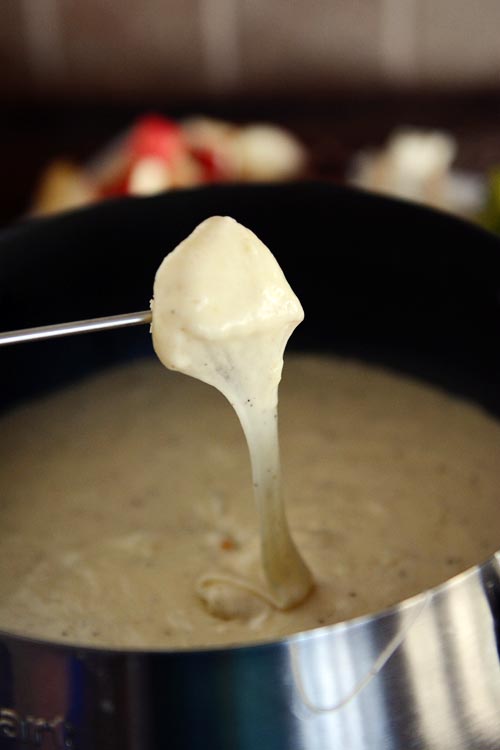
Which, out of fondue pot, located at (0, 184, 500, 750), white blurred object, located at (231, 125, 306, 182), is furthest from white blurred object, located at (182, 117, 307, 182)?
fondue pot, located at (0, 184, 500, 750)

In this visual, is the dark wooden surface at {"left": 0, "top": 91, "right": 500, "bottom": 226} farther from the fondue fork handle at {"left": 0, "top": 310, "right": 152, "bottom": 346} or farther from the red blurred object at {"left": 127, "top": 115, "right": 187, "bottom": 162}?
the fondue fork handle at {"left": 0, "top": 310, "right": 152, "bottom": 346}

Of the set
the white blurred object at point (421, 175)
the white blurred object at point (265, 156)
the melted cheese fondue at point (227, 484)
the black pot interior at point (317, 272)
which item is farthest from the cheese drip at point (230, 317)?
the white blurred object at point (265, 156)

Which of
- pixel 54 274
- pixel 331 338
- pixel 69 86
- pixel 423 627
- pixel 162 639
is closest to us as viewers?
pixel 423 627

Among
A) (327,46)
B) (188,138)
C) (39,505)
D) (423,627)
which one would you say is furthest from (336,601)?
(327,46)

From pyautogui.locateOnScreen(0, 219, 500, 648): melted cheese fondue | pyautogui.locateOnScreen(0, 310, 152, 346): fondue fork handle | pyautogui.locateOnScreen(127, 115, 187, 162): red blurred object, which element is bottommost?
pyautogui.locateOnScreen(0, 219, 500, 648): melted cheese fondue

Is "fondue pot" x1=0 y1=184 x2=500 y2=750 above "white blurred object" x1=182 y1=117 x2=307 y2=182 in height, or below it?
above

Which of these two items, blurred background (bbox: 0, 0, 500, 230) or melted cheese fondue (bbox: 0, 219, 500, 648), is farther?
blurred background (bbox: 0, 0, 500, 230)

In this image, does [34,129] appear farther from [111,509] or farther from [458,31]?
[111,509]

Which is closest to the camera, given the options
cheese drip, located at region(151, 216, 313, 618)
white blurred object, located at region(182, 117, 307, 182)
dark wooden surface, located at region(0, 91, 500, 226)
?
cheese drip, located at region(151, 216, 313, 618)
